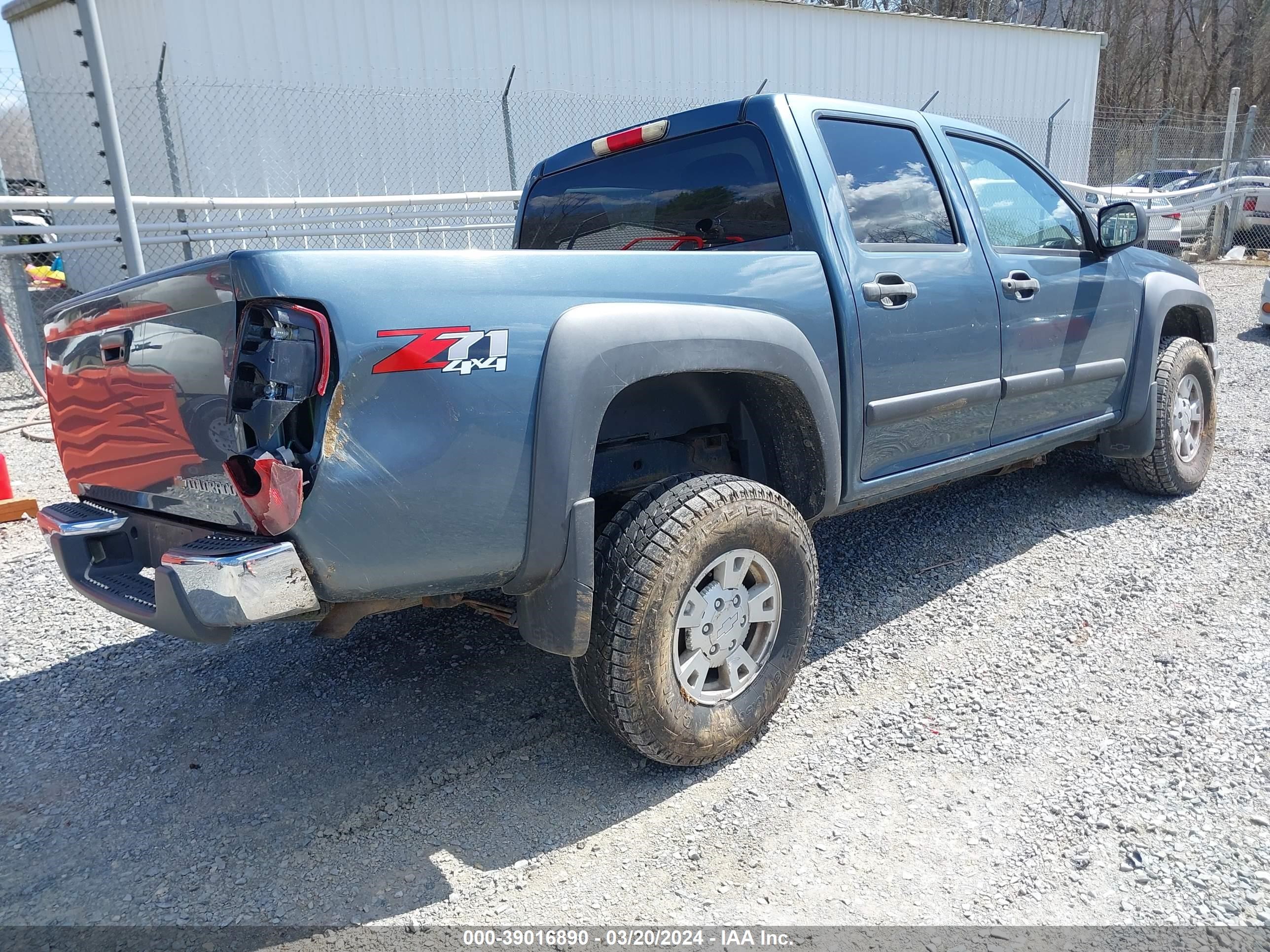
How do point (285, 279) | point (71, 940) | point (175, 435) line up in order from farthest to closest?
point (175, 435) → point (71, 940) → point (285, 279)

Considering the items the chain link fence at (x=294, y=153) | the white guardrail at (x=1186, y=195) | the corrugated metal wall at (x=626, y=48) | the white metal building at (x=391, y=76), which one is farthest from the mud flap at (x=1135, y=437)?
the white guardrail at (x=1186, y=195)

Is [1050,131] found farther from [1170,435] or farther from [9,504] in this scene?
[9,504]

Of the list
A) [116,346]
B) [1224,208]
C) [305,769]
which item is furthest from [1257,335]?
[116,346]

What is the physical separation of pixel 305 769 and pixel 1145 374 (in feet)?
14.1

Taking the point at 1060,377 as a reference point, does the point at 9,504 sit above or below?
below

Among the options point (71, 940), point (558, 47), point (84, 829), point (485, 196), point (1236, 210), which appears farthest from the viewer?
point (1236, 210)

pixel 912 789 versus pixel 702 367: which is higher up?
pixel 702 367

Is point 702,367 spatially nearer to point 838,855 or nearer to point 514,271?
point 514,271

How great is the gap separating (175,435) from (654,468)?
4.84ft

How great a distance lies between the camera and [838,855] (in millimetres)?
2324

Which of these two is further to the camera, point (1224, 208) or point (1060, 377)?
point (1224, 208)

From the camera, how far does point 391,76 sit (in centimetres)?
1020

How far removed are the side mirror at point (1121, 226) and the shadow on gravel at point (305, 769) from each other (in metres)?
1.79

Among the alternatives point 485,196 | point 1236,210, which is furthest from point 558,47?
point 1236,210
